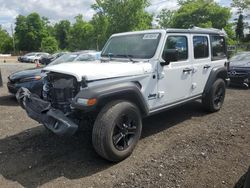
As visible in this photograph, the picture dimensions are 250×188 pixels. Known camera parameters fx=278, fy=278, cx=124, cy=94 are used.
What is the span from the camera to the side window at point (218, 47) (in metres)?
6.51

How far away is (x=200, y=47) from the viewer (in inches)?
237

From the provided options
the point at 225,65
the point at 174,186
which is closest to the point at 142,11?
the point at 225,65

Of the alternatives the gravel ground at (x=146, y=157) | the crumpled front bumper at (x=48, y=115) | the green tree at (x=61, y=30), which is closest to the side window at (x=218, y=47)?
the gravel ground at (x=146, y=157)

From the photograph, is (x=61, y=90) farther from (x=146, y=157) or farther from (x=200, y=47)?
(x=200, y=47)

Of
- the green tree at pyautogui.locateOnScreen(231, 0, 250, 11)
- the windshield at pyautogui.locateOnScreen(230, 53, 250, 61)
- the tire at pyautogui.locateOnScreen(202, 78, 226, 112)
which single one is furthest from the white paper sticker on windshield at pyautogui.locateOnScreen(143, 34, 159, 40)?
the green tree at pyautogui.locateOnScreen(231, 0, 250, 11)

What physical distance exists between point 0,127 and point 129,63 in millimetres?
3175

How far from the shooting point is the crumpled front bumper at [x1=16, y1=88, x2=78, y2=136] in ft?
12.4

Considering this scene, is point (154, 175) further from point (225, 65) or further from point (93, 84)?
point (225, 65)

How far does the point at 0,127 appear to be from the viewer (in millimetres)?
5844

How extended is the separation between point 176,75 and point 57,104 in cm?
228

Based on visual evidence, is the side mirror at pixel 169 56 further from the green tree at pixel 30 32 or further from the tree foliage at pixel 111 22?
the green tree at pixel 30 32

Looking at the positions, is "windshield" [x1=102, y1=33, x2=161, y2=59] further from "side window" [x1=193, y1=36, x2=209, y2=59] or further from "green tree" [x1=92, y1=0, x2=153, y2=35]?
"green tree" [x1=92, y1=0, x2=153, y2=35]

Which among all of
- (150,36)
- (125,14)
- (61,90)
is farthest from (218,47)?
(125,14)

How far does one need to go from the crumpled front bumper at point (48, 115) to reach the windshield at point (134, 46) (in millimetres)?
1742
